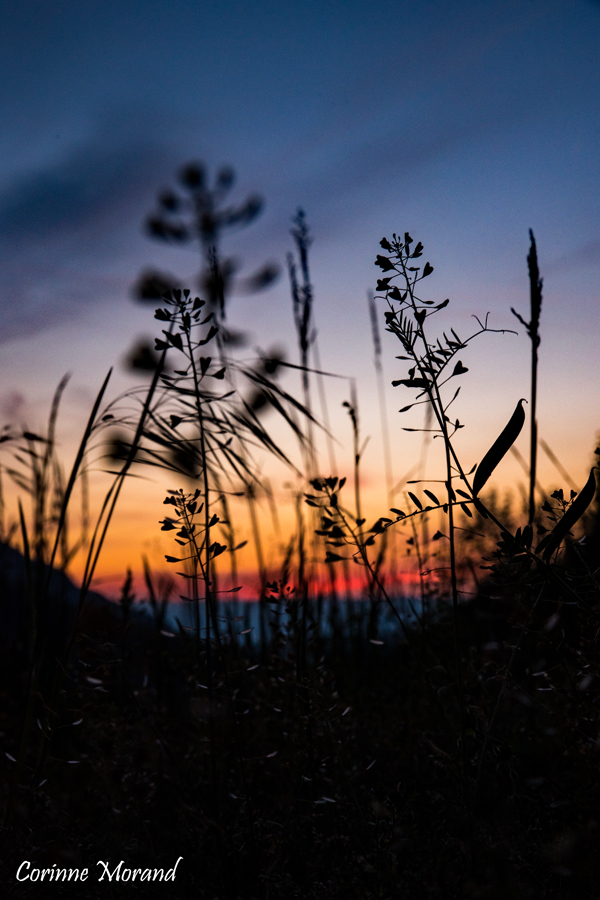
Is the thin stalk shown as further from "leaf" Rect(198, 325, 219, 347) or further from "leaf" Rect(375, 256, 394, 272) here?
"leaf" Rect(198, 325, 219, 347)

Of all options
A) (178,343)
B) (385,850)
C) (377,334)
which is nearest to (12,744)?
(385,850)

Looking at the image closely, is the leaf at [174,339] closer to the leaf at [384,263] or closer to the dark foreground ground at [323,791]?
the leaf at [384,263]

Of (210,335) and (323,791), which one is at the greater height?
(210,335)

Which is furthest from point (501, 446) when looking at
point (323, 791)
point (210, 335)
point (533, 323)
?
point (323, 791)

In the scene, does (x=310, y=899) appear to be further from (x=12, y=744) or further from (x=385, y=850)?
(x=12, y=744)

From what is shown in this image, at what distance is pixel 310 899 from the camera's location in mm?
1411

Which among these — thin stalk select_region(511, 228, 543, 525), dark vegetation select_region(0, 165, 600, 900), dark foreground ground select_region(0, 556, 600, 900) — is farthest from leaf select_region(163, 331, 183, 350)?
thin stalk select_region(511, 228, 543, 525)

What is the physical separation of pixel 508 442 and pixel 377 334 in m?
2.85

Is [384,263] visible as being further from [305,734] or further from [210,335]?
[305,734]

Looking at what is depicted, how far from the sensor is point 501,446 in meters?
1.32

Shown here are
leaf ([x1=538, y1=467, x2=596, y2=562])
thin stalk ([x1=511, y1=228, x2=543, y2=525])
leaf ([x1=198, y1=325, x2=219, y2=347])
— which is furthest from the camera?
thin stalk ([x1=511, y1=228, x2=543, y2=525])

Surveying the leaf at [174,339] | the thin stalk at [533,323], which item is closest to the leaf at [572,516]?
the thin stalk at [533,323]

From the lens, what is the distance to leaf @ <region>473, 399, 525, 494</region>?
1308mm

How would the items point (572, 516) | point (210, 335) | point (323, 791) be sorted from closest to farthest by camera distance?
point (572, 516) < point (210, 335) < point (323, 791)
